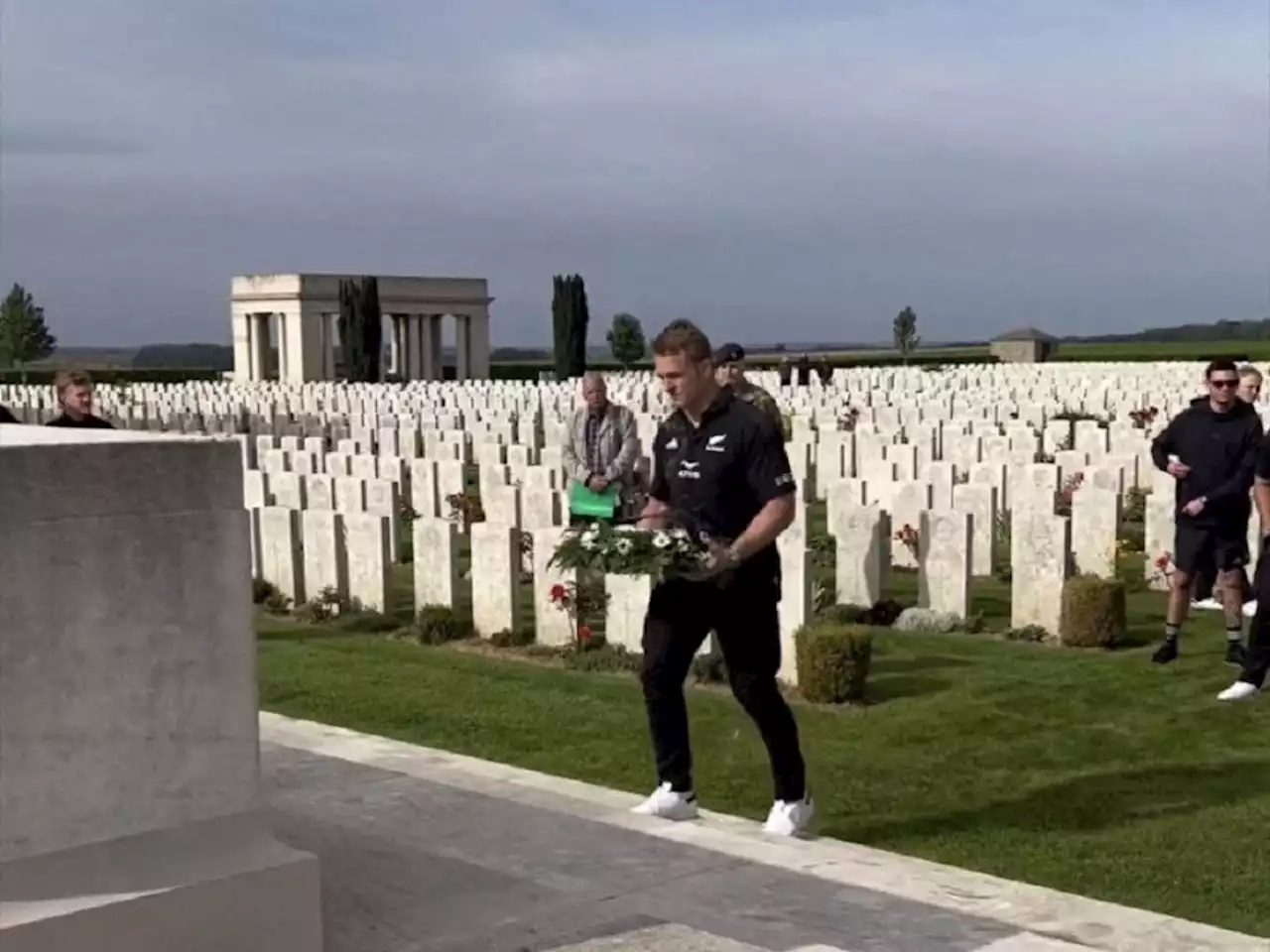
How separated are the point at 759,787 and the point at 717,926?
1.86 meters

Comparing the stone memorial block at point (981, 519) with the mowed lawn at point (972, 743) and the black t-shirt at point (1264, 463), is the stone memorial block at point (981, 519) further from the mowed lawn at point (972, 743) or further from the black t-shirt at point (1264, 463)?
the black t-shirt at point (1264, 463)

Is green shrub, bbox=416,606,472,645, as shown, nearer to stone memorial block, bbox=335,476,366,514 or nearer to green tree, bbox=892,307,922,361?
stone memorial block, bbox=335,476,366,514

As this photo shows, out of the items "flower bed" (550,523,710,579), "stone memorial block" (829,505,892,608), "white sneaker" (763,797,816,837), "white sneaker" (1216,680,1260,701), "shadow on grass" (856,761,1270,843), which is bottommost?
"shadow on grass" (856,761,1270,843)

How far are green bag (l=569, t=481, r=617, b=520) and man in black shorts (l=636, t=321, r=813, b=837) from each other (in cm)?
361

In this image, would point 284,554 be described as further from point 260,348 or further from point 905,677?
point 260,348

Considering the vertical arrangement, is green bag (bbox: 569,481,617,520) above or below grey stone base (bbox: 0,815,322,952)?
above

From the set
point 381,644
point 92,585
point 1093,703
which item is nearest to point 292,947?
point 92,585

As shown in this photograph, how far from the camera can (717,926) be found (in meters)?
4.09

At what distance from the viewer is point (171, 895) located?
3.54 meters

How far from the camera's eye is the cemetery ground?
5.09 m

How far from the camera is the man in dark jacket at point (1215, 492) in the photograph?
7746mm

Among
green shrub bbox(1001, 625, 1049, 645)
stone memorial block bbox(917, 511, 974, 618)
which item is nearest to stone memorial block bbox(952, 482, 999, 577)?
stone memorial block bbox(917, 511, 974, 618)

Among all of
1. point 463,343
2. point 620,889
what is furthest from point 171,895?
point 463,343

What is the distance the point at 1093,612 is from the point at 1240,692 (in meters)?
1.65
